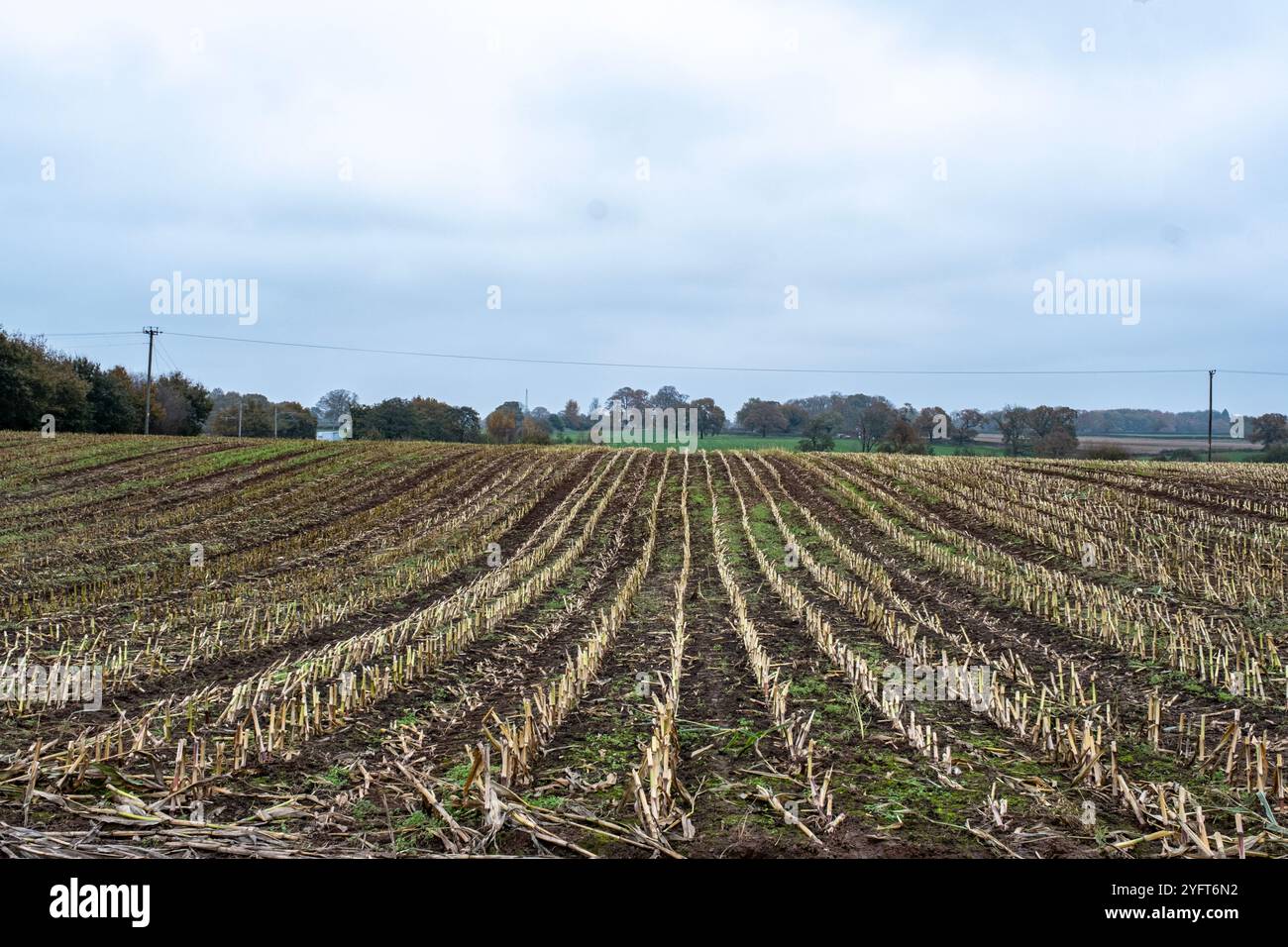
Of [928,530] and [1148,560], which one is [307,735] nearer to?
[1148,560]

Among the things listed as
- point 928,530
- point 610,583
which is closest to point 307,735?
point 610,583

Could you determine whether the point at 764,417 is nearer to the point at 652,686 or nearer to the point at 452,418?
Result: the point at 452,418

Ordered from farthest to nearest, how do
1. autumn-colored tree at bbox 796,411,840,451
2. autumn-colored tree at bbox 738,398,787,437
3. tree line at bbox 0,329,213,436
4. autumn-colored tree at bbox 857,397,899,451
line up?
autumn-colored tree at bbox 738,398,787,437, autumn-colored tree at bbox 857,397,899,451, autumn-colored tree at bbox 796,411,840,451, tree line at bbox 0,329,213,436

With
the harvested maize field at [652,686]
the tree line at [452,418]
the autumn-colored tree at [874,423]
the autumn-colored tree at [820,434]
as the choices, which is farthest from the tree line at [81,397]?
the autumn-colored tree at [874,423]

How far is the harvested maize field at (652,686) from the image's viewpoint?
5.60m

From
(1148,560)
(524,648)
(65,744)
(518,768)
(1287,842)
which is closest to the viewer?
(1287,842)

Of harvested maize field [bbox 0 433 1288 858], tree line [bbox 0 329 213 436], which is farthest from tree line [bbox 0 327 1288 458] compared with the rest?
harvested maize field [bbox 0 433 1288 858]

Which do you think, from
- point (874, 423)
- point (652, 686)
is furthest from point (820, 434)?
point (652, 686)

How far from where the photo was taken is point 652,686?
9148mm

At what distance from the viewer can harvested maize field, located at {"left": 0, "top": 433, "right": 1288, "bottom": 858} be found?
18.4 ft

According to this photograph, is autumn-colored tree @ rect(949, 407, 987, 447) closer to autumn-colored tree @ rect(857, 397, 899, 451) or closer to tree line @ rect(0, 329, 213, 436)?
autumn-colored tree @ rect(857, 397, 899, 451)

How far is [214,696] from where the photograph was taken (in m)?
8.38

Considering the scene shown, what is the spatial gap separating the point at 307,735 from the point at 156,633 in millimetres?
5031

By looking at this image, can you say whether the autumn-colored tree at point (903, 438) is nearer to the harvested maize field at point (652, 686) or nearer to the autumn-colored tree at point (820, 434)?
the autumn-colored tree at point (820, 434)
